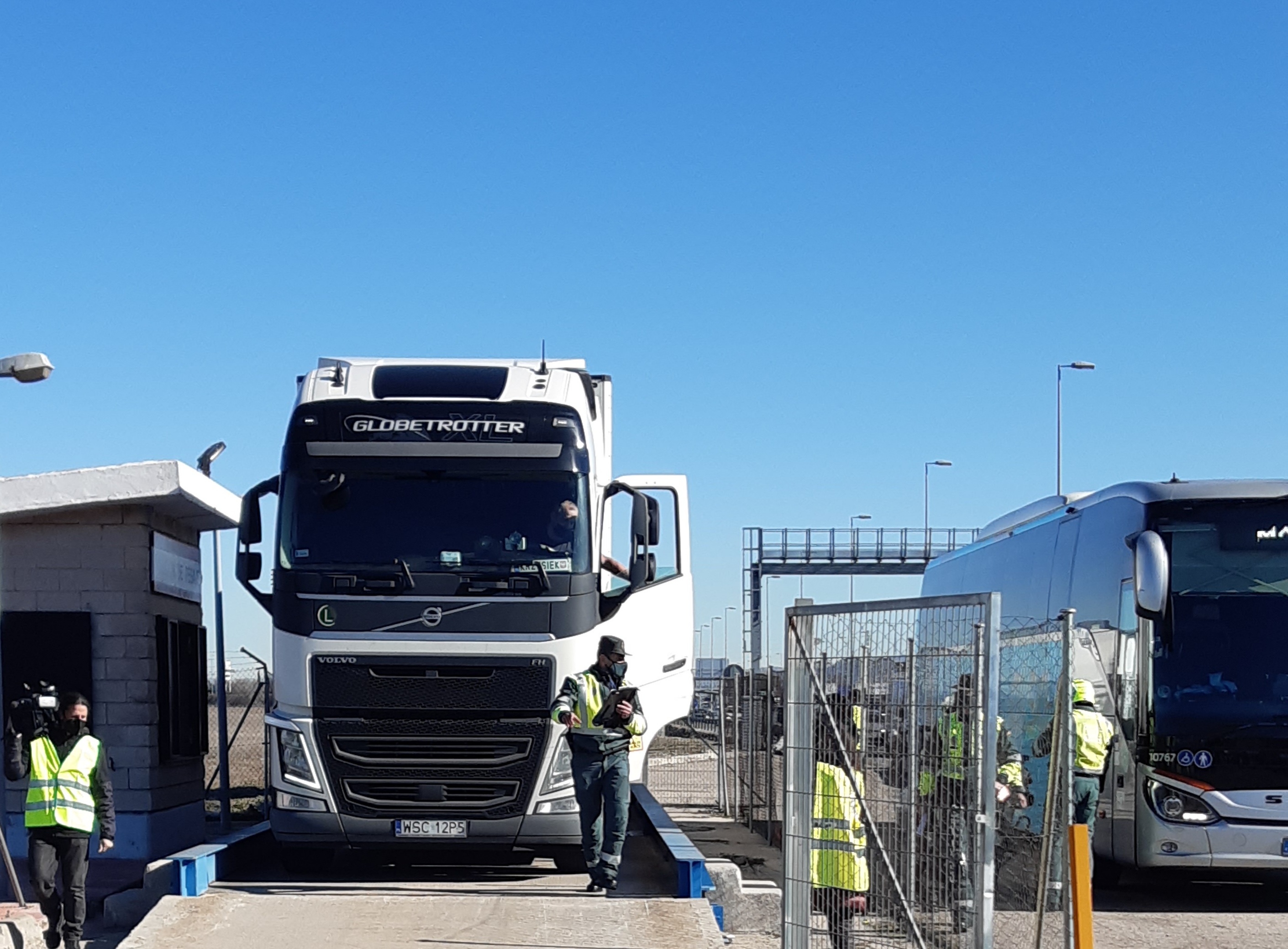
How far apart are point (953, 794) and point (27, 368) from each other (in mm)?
8311

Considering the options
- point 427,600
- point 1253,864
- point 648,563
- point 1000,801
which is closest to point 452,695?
point 427,600

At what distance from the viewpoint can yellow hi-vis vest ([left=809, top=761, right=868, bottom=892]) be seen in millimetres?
8305

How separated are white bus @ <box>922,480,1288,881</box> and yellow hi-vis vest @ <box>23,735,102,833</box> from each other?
7.96 m

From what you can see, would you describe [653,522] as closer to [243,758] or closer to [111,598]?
[111,598]

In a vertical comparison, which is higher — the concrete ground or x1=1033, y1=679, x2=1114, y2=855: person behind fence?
x1=1033, y1=679, x2=1114, y2=855: person behind fence

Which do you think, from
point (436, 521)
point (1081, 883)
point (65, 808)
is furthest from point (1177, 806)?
point (65, 808)

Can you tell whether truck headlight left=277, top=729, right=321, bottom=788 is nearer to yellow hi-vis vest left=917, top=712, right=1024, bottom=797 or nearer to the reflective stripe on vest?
yellow hi-vis vest left=917, top=712, right=1024, bottom=797

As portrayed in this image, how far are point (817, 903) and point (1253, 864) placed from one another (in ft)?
20.7

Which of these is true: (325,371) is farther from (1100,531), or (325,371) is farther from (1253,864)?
(1253,864)

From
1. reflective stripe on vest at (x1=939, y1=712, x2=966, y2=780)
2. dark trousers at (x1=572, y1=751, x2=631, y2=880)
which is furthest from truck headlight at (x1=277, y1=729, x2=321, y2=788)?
reflective stripe on vest at (x1=939, y1=712, x2=966, y2=780)

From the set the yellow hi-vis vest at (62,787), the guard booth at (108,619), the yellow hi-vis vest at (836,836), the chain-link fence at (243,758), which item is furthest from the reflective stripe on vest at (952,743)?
the guard booth at (108,619)

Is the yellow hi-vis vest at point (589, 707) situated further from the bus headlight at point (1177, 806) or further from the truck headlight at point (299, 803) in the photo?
the bus headlight at point (1177, 806)

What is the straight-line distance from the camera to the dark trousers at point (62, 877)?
10.9 metres

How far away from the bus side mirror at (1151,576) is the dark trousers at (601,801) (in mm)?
4366
